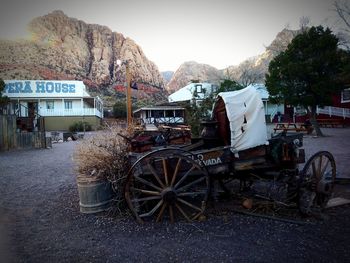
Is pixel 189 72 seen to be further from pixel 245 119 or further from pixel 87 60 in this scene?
pixel 245 119

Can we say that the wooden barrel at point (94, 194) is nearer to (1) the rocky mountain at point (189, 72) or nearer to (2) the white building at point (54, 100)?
(2) the white building at point (54, 100)

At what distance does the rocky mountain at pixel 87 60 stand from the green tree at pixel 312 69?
49.8m

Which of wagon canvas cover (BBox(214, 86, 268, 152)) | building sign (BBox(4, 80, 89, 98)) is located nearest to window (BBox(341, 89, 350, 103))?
wagon canvas cover (BBox(214, 86, 268, 152))

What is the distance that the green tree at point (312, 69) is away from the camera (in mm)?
17453

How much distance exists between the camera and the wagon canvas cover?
475 cm

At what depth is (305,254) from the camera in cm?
339

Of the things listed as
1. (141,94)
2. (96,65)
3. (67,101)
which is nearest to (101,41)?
(96,65)

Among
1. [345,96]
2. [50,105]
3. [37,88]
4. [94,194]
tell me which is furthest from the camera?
[50,105]

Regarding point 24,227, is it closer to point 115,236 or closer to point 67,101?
point 115,236

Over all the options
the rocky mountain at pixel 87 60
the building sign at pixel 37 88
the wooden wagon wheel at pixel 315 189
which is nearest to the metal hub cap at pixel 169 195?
the wooden wagon wheel at pixel 315 189

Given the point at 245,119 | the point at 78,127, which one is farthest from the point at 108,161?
the point at 78,127

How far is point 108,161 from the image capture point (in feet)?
16.7

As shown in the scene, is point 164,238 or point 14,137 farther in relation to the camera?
point 14,137

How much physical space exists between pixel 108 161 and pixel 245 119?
2499mm
